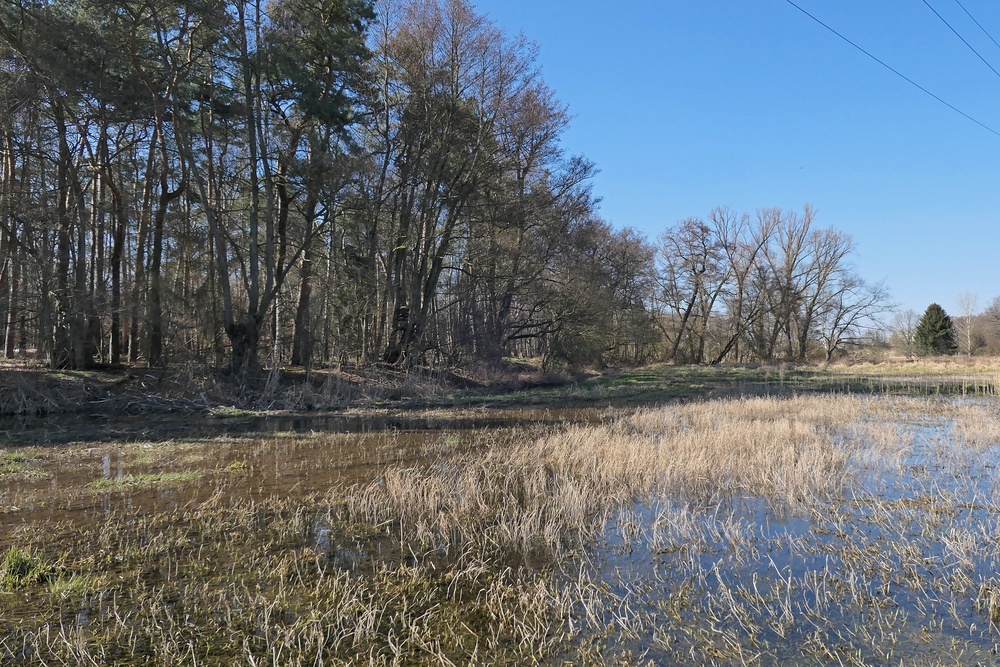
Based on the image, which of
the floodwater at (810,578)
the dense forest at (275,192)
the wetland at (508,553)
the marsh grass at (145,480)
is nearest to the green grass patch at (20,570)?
the wetland at (508,553)

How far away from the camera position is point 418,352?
74.7 ft

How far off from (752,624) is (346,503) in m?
4.69

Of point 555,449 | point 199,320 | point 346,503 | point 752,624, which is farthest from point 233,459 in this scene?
point 199,320

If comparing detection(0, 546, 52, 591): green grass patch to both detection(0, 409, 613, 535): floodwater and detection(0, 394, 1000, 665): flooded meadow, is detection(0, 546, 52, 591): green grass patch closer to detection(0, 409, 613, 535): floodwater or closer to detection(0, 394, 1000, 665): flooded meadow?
detection(0, 394, 1000, 665): flooded meadow

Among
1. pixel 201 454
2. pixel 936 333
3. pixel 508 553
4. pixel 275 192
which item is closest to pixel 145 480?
pixel 201 454

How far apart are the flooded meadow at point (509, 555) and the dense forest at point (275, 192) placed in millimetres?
8827

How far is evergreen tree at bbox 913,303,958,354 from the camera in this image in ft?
164

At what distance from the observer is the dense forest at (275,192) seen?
51.2 ft

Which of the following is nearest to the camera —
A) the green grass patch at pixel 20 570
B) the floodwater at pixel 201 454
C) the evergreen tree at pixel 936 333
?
the green grass patch at pixel 20 570

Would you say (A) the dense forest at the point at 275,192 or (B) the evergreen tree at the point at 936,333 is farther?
(B) the evergreen tree at the point at 936,333

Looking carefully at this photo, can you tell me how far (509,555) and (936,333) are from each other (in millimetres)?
58704

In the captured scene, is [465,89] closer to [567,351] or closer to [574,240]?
[574,240]

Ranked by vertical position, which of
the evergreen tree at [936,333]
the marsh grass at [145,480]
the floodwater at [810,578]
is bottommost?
the floodwater at [810,578]

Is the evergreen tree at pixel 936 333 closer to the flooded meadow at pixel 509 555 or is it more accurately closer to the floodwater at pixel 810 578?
the flooded meadow at pixel 509 555
